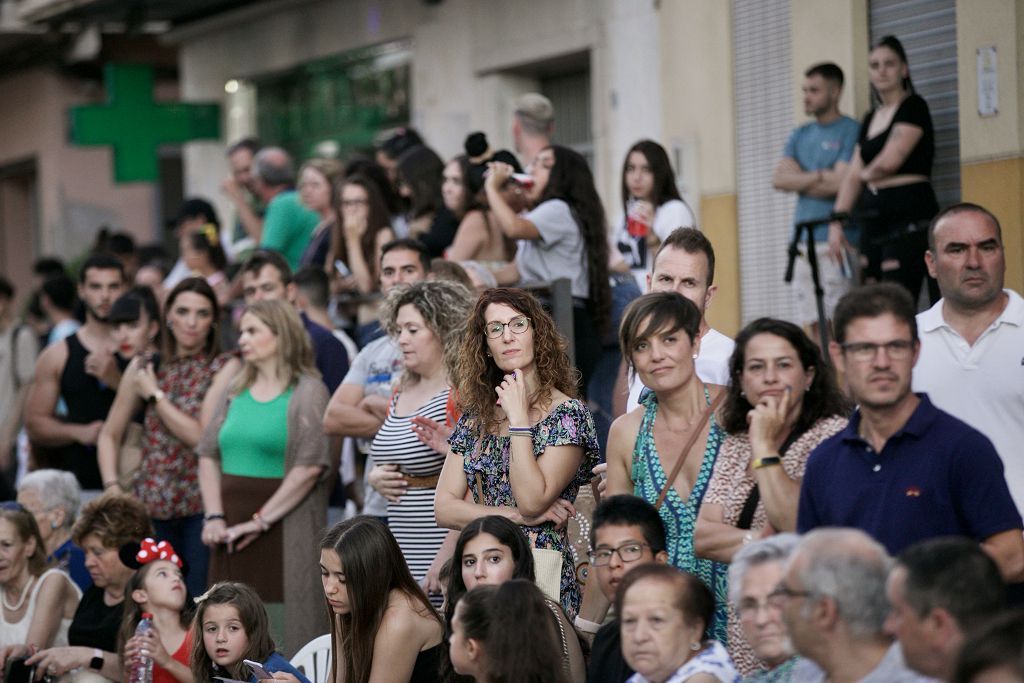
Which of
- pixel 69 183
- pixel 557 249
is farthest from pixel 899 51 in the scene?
pixel 69 183

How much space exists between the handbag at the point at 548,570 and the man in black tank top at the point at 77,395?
460 cm

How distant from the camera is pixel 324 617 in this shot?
8227 millimetres

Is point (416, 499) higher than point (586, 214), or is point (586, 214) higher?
point (586, 214)

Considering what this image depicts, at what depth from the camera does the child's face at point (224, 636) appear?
6.73 metres

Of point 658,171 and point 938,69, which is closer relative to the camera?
point 658,171

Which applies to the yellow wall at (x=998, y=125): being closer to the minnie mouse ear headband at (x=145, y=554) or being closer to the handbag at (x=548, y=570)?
the handbag at (x=548, y=570)

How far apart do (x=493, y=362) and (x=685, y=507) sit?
4.21 ft

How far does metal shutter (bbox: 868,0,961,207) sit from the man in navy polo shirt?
523 centimetres

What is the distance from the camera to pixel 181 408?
8922mm

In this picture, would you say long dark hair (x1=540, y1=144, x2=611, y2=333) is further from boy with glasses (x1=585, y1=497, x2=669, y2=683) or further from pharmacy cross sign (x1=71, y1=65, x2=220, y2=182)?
pharmacy cross sign (x1=71, y1=65, x2=220, y2=182)

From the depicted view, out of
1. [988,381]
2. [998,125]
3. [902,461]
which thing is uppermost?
[998,125]

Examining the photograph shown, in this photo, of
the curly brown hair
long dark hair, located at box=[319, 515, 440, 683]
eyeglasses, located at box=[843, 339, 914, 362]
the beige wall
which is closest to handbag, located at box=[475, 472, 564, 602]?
long dark hair, located at box=[319, 515, 440, 683]

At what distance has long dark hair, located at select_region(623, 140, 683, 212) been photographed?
29.8 ft

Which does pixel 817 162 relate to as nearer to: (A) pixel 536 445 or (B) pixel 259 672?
(A) pixel 536 445
